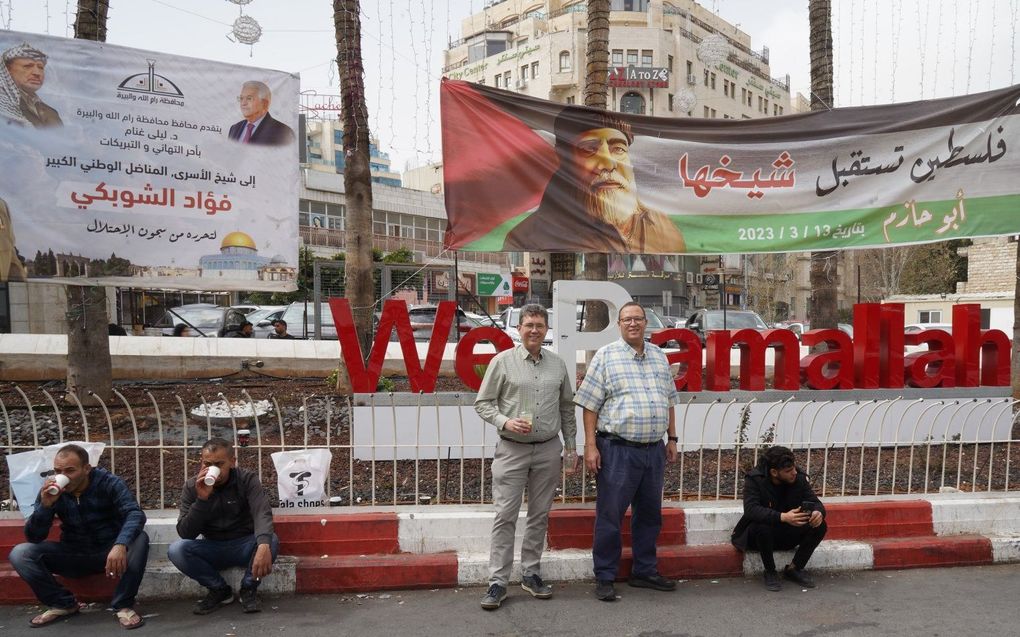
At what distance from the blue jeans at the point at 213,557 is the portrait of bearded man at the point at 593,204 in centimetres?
316

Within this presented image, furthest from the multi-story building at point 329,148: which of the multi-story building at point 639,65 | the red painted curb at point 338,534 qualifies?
the red painted curb at point 338,534

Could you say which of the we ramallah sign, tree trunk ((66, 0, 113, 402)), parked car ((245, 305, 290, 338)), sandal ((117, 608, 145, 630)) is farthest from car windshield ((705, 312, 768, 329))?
sandal ((117, 608, 145, 630))

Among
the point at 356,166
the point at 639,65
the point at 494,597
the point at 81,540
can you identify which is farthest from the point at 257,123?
the point at 639,65

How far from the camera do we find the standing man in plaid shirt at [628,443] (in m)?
4.41

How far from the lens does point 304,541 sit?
15.2 feet

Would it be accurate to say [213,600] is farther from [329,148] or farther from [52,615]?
[329,148]

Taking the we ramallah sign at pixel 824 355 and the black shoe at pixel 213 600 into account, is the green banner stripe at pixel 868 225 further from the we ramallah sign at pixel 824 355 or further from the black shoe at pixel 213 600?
the black shoe at pixel 213 600

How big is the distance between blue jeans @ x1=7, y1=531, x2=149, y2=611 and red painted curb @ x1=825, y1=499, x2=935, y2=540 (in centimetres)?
457

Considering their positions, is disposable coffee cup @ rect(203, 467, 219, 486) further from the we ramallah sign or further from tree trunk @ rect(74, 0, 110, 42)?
tree trunk @ rect(74, 0, 110, 42)

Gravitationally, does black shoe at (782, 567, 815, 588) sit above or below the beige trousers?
below

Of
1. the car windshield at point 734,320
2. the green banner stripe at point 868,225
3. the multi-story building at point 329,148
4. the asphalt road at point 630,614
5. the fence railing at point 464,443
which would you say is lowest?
the asphalt road at point 630,614

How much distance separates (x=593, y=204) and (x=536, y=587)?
133 inches

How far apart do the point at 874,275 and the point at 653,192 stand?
3736 cm

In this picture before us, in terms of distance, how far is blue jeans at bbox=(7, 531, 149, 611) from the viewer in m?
4.07
